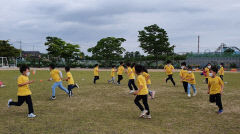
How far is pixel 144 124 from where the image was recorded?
5.87 meters

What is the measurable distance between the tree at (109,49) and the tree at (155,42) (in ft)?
16.7

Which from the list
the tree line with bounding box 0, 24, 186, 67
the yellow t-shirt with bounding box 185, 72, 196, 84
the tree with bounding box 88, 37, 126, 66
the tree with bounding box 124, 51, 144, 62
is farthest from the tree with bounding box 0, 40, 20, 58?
the yellow t-shirt with bounding box 185, 72, 196, 84

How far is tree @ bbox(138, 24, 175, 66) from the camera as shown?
1914 inches

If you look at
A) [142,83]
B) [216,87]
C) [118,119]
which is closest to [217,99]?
[216,87]

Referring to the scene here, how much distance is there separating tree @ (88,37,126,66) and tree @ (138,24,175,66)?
5.09 meters

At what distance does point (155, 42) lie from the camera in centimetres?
4862

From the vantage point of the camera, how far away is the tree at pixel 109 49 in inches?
1955

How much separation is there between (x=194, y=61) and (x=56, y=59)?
32.9 meters

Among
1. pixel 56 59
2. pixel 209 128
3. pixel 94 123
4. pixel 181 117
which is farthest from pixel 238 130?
pixel 56 59

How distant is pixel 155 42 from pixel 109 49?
1070 cm

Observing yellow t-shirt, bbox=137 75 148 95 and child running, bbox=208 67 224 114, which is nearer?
yellow t-shirt, bbox=137 75 148 95

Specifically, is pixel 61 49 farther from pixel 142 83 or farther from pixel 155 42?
pixel 142 83

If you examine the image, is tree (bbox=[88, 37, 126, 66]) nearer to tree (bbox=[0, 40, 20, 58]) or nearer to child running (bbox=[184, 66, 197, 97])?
tree (bbox=[0, 40, 20, 58])

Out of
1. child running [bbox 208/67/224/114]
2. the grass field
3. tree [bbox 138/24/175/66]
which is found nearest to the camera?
the grass field
